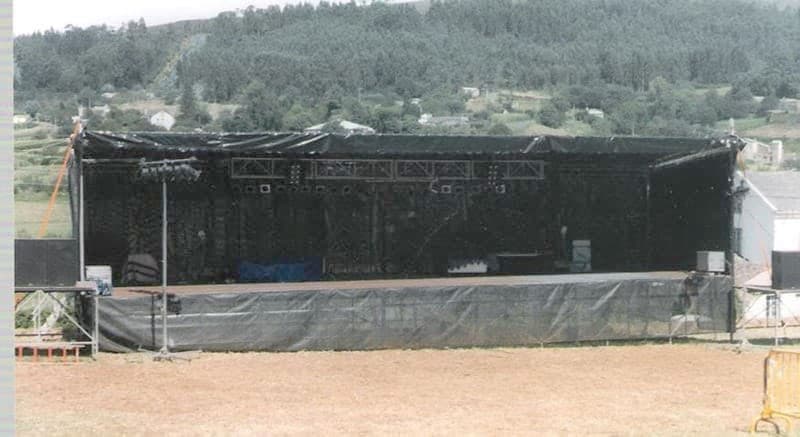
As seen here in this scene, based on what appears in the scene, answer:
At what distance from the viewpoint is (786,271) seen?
52.2 ft

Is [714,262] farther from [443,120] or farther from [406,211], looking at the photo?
[443,120]

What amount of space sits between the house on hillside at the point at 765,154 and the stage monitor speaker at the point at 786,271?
4142 cm

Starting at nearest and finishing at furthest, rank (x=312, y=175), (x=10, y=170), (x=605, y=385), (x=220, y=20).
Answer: (x=10, y=170) → (x=605, y=385) → (x=312, y=175) → (x=220, y=20)

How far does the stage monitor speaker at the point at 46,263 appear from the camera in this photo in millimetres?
13930

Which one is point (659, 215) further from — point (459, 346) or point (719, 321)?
point (459, 346)

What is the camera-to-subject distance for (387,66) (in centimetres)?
8669

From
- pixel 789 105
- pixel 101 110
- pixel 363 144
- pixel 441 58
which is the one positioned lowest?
pixel 363 144

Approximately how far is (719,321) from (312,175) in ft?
26.6

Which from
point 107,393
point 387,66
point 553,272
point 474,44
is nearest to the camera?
point 107,393

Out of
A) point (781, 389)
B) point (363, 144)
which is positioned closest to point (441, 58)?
point (363, 144)

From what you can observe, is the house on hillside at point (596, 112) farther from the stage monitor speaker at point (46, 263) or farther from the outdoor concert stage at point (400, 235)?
the stage monitor speaker at point (46, 263)

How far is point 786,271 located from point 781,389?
22.9 feet

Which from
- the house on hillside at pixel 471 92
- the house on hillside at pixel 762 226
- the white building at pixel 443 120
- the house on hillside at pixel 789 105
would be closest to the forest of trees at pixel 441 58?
the house on hillside at pixel 789 105

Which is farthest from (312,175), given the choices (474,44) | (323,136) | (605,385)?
(474,44)
